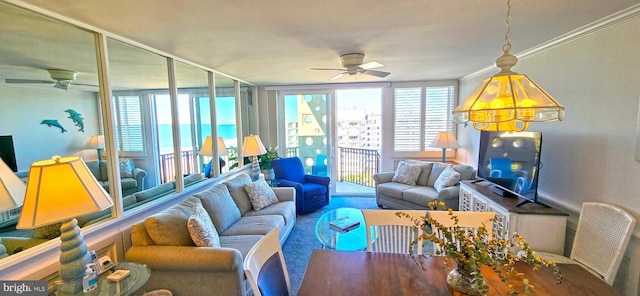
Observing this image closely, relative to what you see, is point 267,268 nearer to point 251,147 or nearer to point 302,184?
point 251,147

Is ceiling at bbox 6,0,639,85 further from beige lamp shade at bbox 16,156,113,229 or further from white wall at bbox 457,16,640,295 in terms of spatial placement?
beige lamp shade at bbox 16,156,113,229

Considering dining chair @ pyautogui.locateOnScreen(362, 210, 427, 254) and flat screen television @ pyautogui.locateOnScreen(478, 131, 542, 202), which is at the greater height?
flat screen television @ pyautogui.locateOnScreen(478, 131, 542, 202)

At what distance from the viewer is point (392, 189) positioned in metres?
4.24

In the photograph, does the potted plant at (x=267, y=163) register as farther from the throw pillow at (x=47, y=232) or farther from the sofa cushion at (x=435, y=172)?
the throw pillow at (x=47, y=232)

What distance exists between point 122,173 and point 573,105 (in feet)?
13.2

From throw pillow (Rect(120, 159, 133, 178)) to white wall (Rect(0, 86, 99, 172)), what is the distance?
23 cm

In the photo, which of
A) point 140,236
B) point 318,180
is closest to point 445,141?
point 318,180

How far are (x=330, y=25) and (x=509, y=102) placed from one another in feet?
4.48

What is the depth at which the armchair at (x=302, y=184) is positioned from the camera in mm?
4211

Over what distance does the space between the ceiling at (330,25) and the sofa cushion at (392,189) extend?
2.02 meters

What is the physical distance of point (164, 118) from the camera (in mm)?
2920

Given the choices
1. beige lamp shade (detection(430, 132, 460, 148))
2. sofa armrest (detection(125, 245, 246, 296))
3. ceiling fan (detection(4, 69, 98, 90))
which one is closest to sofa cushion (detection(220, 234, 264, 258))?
sofa armrest (detection(125, 245, 246, 296))

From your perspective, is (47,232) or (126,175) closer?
(47,232)

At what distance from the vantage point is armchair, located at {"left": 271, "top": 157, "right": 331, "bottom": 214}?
4.21 meters
